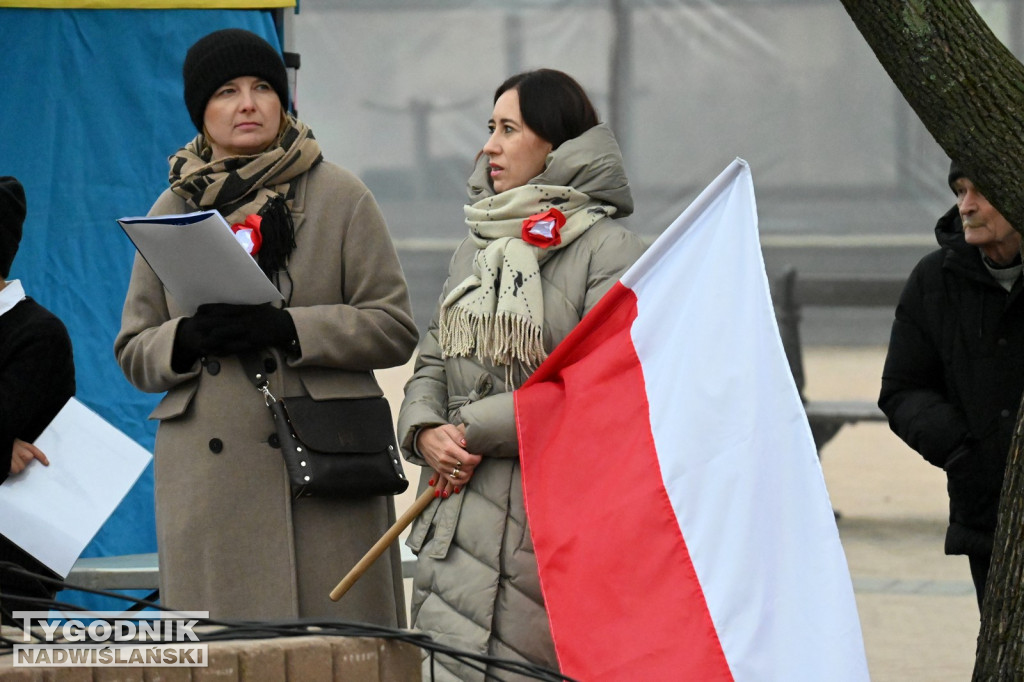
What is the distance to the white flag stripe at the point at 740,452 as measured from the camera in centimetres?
289

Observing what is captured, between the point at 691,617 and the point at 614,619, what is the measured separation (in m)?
0.17

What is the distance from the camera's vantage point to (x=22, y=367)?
3906 mm

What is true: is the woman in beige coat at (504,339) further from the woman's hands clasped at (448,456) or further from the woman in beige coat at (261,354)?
the woman in beige coat at (261,354)

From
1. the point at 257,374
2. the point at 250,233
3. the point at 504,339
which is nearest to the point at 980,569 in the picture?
the point at 504,339

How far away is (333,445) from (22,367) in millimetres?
837

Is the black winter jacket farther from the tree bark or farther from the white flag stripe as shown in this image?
the white flag stripe

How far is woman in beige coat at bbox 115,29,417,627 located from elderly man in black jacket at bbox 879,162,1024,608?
130 centimetres

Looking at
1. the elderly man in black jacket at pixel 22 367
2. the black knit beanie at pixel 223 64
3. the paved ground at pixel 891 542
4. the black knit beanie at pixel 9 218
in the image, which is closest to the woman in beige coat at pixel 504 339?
the black knit beanie at pixel 223 64

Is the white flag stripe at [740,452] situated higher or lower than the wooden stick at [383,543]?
higher

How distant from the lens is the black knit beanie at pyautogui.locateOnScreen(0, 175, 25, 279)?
3951 millimetres

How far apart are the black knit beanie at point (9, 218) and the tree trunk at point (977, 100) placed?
2.10 metres

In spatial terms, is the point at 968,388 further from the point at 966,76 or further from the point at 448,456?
the point at 448,456

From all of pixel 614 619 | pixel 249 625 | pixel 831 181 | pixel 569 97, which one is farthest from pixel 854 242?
pixel 249 625

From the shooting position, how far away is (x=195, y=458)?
12.3 ft
